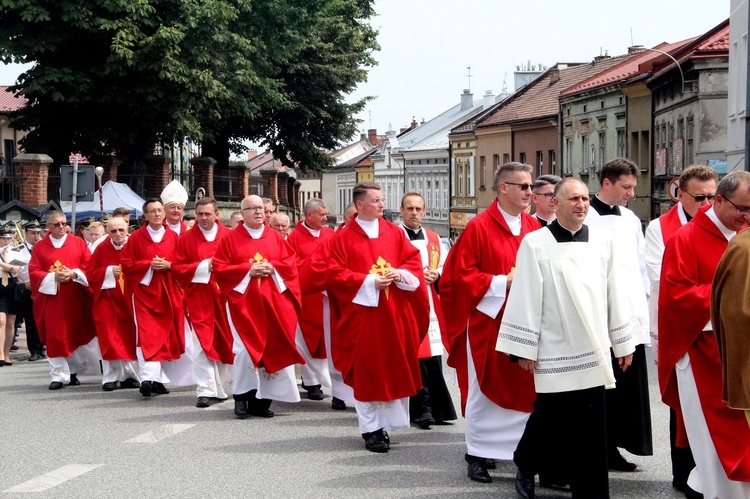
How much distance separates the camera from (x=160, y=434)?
421 inches

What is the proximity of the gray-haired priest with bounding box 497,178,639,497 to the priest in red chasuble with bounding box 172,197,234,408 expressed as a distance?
218 inches

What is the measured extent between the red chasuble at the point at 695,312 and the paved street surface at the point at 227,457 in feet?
3.37

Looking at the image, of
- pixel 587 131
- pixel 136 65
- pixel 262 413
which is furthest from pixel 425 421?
pixel 587 131

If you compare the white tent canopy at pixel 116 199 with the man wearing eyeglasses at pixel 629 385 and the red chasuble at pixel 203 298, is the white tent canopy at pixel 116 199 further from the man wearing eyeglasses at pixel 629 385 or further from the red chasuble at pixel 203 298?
the man wearing eyeglasses at pixel 629 385

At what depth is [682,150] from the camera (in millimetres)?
36344

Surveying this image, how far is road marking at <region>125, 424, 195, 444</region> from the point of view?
10.4 metres

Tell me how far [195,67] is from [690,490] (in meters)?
25.7

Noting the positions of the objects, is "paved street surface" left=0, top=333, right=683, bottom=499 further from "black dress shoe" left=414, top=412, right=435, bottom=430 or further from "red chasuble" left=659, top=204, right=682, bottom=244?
"red chasuble" left=659, top=204, right=682, bottom=244

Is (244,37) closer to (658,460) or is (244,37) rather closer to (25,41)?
(25,41)

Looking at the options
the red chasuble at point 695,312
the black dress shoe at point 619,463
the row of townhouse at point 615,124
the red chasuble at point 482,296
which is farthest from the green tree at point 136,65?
the red chasuble at point 695,312

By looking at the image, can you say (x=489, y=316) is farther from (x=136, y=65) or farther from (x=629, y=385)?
(x=136, y=65)

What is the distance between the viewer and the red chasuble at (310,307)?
13078mm

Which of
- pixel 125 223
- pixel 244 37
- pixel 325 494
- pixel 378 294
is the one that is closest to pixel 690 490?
pixel 325 494

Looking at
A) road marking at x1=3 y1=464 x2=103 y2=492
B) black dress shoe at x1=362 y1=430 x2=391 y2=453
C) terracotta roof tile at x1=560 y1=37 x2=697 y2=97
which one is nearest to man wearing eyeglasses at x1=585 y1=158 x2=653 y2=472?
black dress shoe at x1=362 y1=430 x2=391 y2=453
